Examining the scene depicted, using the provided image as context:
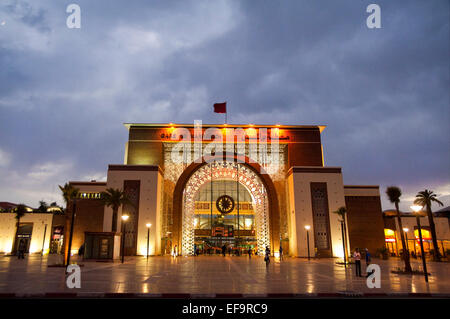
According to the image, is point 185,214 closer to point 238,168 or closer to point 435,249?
point 238,168

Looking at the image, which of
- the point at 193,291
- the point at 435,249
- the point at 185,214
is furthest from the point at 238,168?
the point at 193,291

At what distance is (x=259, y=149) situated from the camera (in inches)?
1661

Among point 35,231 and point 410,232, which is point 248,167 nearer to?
point 410,232

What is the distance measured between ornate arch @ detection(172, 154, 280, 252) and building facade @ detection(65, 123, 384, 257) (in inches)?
4.9

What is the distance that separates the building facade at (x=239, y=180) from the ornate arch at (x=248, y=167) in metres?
0.13

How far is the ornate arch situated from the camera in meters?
38.9

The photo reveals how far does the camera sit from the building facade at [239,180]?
123 ft

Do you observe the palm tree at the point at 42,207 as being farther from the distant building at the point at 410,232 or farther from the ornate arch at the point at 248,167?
the distant building at the point at 410,232

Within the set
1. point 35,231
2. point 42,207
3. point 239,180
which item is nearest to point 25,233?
point 35,231

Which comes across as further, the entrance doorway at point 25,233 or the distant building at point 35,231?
the entrance doorway at point 25,233

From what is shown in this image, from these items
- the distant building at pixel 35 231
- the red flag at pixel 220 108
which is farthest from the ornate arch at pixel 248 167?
the distant building at pixel 35 231

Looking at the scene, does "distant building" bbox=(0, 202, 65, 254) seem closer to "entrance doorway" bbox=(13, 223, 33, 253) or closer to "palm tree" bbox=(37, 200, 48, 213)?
"entrance doorway" bbox=(13, 223, 33, 253)
